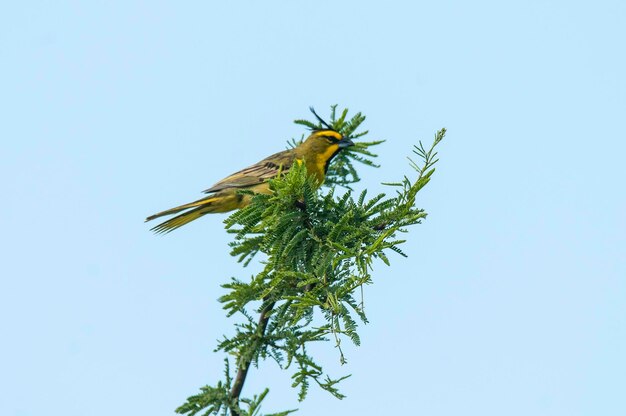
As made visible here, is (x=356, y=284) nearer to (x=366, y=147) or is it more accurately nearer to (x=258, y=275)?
(x=258, y=275)

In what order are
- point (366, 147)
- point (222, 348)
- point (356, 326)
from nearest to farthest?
1. point (356, 326)
2. point (222, 348)
3. point (366, 147)

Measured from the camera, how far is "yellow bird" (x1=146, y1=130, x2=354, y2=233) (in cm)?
819

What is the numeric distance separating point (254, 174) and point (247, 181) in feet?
0.67

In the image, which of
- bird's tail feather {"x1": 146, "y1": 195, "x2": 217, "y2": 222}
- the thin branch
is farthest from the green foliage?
bird's tail feather {"x1": 146, "y1": 195, "x2": 217, "y2": 222}

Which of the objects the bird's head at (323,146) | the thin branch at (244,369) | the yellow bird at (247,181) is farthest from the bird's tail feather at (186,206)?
the thin branch at (244,369)

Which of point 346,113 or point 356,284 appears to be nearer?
point 356,284

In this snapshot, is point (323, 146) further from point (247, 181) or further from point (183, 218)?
point (183, 218)

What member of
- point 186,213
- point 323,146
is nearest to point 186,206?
point 186,213

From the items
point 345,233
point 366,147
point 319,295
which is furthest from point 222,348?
point 366,147

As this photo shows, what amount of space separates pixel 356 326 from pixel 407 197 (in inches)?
34.8

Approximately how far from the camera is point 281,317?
4.86 meters

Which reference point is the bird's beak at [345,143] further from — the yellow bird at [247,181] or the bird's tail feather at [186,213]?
the bird's tail feather at [186,213]

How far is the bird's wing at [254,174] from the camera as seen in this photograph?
27.9 ft

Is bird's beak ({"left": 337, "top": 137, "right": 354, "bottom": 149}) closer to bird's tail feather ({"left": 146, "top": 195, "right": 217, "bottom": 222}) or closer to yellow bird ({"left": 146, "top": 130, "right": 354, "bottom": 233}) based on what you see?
yellow bird ({"left": 146, "top": 130, "right": 354, "bottom": 233})
